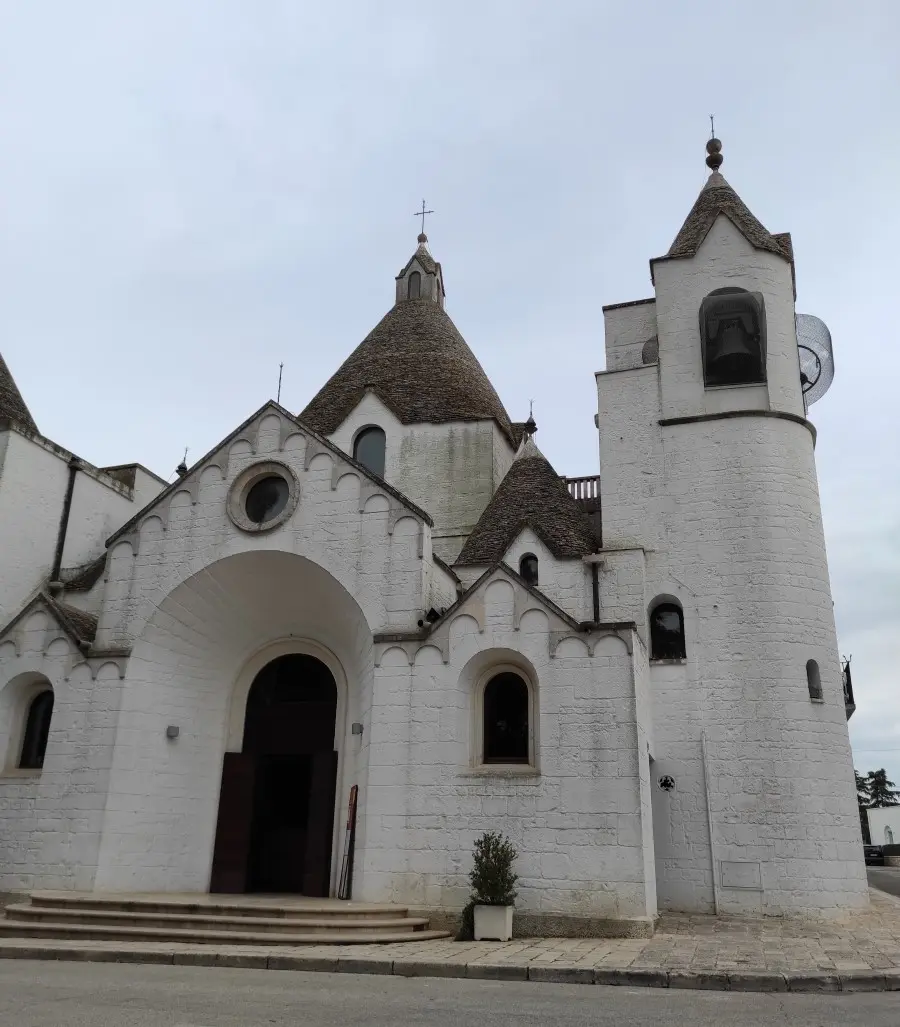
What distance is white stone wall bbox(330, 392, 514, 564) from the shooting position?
23.0 meters

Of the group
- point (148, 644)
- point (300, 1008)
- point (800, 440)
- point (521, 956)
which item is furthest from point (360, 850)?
point (800, 440)

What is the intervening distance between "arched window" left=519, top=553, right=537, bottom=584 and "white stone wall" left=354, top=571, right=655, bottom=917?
3.43 meters

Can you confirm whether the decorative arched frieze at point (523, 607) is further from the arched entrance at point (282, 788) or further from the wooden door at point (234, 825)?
the wooden door at point (234, 825)

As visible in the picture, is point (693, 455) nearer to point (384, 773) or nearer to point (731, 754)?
point (731, 754)

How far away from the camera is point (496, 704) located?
1516 centimetres

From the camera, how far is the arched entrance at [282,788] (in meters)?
16.3

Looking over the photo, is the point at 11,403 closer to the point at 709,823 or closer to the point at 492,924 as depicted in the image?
the point at 492,924

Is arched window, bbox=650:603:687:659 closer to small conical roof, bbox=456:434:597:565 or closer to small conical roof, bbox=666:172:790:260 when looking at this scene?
small conical roof, bbox=456:434:597:565

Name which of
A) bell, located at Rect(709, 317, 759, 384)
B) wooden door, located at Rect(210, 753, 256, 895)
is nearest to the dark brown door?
wooden door, located at Rect(210, 753, 256, 895)

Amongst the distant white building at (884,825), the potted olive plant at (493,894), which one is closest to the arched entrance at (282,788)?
the potted olive plant at (493,894)

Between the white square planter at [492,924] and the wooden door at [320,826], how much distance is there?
3999 mm

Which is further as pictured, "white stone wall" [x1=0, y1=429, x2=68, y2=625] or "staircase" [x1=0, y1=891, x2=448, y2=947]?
"white stone wall" [x1=0, y1=429, x2=68, y2=625]

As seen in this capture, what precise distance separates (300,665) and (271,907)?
5.63 m

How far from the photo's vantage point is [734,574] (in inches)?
705
